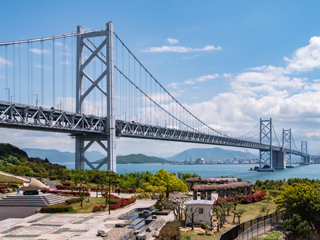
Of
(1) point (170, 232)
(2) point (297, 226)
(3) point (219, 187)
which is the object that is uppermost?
(3) point (219, 187)

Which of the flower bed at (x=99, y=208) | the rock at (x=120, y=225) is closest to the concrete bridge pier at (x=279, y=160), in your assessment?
the flower bed at (x=99, y=208)

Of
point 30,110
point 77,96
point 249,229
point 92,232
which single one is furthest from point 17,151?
point 249,229

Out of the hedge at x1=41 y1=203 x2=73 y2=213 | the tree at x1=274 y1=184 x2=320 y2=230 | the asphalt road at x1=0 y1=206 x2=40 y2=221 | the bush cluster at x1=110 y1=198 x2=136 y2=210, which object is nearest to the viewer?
the tree at x1=274 y1=184 x2=320 y2=230

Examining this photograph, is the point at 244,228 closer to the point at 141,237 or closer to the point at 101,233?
the point at 141,237

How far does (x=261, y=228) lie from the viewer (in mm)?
23500

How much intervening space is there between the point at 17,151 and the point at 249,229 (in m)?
85.3

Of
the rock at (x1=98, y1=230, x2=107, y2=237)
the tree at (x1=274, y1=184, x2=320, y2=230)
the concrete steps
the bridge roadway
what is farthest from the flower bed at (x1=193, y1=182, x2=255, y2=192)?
the bridge roadway

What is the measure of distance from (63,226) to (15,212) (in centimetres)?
813

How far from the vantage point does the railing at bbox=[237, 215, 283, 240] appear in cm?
2125

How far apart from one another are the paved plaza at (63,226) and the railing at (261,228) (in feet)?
20.1

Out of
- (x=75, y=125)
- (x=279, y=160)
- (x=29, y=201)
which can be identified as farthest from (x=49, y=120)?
(x=279, y=160)

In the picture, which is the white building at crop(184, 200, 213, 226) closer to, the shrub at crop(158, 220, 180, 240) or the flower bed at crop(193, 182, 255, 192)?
the shrub at crop(158, 220, 180, 240)

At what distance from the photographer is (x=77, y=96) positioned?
59562 millimetres

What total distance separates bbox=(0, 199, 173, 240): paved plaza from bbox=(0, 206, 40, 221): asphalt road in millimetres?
1148
